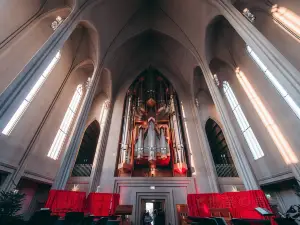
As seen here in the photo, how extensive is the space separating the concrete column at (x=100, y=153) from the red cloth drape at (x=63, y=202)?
1.60m

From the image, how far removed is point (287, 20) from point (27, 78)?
9292mm

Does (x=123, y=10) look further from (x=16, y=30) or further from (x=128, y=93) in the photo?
(x=16, y=30)

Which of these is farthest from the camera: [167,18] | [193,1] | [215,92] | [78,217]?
[167,18]

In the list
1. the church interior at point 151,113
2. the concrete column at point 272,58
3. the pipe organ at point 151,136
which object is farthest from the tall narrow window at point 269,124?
the pipe organ at point 151,136

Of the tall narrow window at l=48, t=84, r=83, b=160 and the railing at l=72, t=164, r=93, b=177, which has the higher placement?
the tall narrow window at l=48, t=84, r=83, b=160

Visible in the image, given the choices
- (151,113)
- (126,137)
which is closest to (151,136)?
(126,137)

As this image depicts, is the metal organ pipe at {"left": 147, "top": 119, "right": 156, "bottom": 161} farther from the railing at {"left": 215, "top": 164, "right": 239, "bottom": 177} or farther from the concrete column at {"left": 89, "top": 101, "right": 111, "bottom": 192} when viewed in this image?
the railing at {"left": 215, "top": 164, "right": 239, "bottom": 177}

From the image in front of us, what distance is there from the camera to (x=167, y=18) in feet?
37.6

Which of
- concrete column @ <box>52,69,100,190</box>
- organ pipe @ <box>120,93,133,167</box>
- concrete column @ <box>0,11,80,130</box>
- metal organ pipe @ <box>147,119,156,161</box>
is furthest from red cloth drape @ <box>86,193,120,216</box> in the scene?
concrete column @ <box>0,11,80,130</box>

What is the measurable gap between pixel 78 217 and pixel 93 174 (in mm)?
5300

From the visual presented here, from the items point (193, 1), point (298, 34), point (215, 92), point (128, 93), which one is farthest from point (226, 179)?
point (193, 1)

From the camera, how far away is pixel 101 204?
6.13 m

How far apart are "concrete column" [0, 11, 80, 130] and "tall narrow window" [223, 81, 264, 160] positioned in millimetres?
9003

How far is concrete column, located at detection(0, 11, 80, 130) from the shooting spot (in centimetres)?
338
